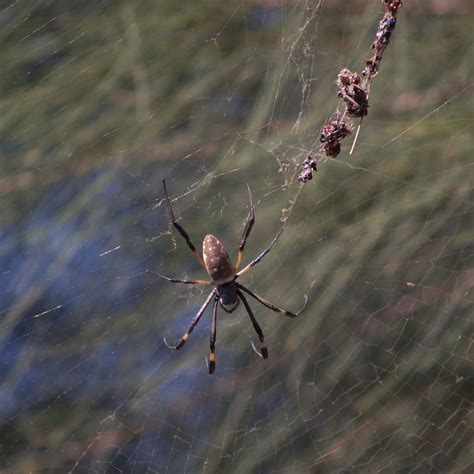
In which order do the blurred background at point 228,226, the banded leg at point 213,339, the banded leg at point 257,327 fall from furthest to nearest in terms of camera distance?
the banded leg at point 213,339 → the banded leg at point 257,327 → the blurred background at point 228,226

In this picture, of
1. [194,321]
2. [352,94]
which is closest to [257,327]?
[194,321]

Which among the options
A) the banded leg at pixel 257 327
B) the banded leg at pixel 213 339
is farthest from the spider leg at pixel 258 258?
the banded leg at pixel 213 339

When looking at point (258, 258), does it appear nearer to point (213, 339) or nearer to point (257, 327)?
point (257, 327)

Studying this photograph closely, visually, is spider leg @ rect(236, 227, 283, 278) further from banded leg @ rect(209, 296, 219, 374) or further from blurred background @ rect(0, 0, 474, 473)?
banded leg @ rect(209, 296, 219, 374)

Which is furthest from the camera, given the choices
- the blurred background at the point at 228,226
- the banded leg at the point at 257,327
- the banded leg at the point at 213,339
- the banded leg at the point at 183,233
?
the banded leg at the point at 213,339

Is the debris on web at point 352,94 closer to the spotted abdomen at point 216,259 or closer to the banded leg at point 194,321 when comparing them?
the spotted abdomen at point 216,259

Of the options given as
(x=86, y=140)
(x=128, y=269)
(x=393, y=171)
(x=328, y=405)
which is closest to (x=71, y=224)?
(x=86, y=140)

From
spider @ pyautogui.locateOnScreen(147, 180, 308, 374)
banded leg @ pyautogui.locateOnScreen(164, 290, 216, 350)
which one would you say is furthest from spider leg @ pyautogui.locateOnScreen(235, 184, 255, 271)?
banded leg @ pyautogui.locateOnScreen(164, 290, 216, 350)

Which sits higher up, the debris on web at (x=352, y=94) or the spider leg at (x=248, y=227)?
the debris on web at (x=352, y=94)

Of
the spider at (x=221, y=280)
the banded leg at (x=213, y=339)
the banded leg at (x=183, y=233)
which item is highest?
the banded leg at (x=183, y=233)

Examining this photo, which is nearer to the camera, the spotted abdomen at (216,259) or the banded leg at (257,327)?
the spotted abdomen at (216,259)
